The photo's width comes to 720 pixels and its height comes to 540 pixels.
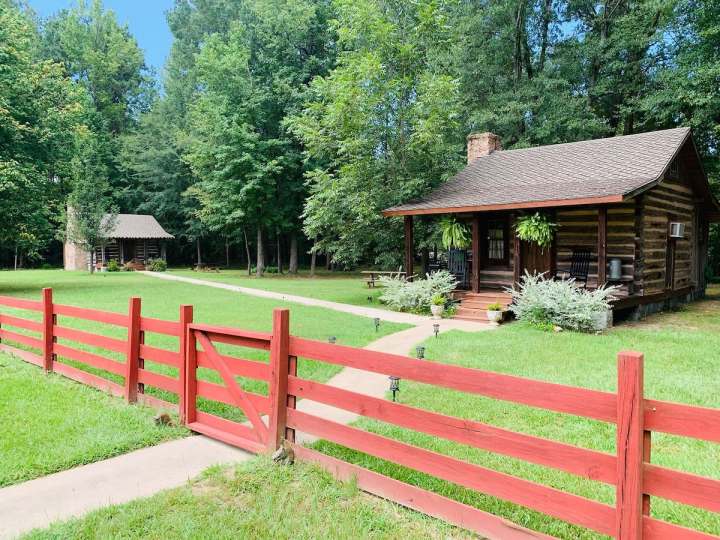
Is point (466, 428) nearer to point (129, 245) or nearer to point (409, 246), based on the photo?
point (409, 246)

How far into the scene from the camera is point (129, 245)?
39.6 meters

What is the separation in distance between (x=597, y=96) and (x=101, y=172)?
91.9ft

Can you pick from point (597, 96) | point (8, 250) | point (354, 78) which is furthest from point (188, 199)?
point (597, 96)

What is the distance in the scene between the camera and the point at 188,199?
39.0 metres

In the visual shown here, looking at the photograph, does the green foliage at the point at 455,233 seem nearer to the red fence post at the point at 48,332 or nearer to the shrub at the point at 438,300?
the shrub at the point at 438,300

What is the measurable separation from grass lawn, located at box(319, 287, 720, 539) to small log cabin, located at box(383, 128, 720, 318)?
2.30 metres

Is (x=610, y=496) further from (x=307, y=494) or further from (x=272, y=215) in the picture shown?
(x=272, y=215)

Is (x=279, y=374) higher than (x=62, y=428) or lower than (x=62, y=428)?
higher

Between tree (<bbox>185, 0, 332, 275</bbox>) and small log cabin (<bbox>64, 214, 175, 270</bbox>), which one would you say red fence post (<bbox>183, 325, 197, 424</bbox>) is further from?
small log cabin (<bbox>64, 214, 175, 270</bbox>)

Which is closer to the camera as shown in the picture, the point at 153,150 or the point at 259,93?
the point at 259,93

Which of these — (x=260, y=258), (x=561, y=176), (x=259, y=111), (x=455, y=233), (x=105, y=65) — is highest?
(x=105, y=65)

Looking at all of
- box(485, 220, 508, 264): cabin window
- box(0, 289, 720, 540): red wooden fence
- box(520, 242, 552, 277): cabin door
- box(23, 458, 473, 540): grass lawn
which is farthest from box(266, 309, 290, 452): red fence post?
box(485, 220, 508, 264): cabin window

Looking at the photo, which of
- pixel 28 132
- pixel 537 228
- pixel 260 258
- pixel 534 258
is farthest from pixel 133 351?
pixel 260 258

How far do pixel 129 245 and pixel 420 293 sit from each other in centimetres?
3316
